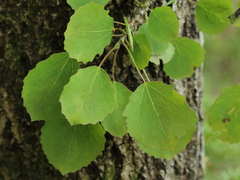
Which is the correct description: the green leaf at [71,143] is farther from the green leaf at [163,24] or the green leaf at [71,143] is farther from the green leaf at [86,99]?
the green leaf at [163,24]

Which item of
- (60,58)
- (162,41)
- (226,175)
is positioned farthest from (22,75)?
(226,175)

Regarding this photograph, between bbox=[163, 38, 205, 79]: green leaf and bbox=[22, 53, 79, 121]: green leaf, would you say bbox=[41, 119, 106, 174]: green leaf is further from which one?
bbox=[163, 38, 205, 79]: green leaf

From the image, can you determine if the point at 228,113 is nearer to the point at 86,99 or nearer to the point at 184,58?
the point at 184,58

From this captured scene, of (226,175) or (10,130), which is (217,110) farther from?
(226,175)

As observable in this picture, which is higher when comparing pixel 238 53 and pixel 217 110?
pixel 238 53

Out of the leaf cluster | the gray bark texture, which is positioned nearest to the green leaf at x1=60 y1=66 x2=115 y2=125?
the leaf cluster

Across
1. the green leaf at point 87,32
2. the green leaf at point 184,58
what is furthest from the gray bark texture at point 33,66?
the green leaf at point 87,32
